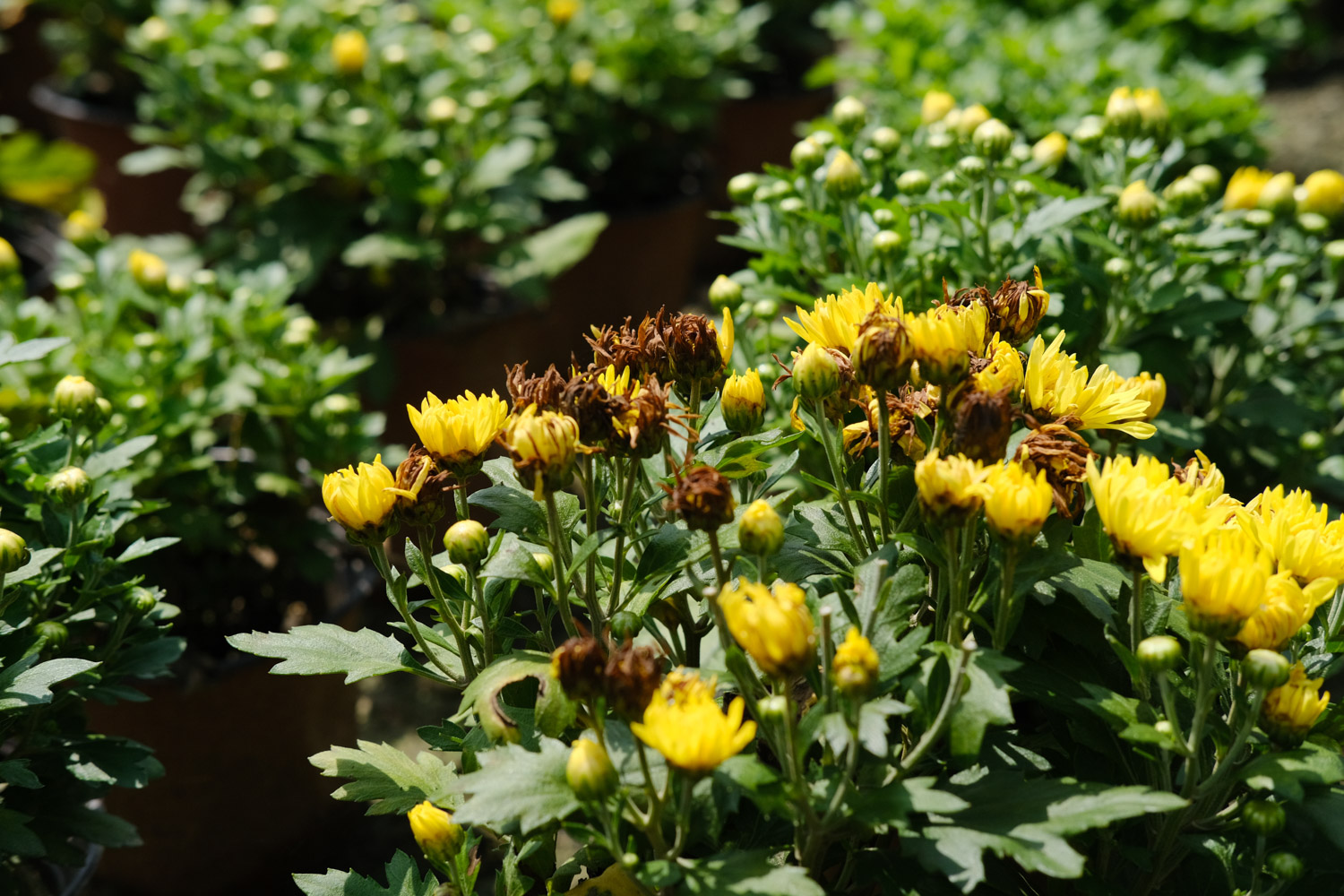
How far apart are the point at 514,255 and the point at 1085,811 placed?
2265 millimetres

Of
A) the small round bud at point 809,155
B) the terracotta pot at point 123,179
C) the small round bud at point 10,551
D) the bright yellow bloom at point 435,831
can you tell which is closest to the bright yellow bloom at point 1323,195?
the small round bud at point 809,155

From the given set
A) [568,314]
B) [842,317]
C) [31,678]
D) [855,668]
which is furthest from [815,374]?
[568,314]

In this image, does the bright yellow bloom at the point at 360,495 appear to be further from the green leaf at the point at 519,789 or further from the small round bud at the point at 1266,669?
the small round bud at the point at 1266,669

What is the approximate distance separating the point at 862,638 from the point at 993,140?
2.81 feet

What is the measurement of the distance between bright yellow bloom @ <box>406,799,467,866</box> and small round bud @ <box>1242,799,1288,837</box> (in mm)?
684

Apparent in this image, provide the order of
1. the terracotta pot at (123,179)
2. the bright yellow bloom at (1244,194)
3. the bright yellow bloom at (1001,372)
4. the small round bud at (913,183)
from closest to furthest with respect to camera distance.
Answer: the bright yellow bloom at (1001,372), the small round bud at (913,183), the bright yellow bloom at (1244,194), the terracotta pot at (123,179)

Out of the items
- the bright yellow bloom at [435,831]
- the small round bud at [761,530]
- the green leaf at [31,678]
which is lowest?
the bright yellow bloom at [435,831]

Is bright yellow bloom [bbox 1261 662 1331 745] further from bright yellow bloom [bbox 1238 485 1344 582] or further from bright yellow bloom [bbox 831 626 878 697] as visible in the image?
bright yellow bloom [bbox 831 626 878 697]

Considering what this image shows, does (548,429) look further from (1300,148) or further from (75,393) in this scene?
(1300,148)

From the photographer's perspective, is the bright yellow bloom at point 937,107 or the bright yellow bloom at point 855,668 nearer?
the bright yellow bloom at point 855,668

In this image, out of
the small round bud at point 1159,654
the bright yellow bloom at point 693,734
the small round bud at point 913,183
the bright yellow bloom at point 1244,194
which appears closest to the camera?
the bright yellow bloom at point 693,734

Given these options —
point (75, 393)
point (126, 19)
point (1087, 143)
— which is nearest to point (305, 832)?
point (75, 393)

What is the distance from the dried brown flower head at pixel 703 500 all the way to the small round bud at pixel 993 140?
2.49ft

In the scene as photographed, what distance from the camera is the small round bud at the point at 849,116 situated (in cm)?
180
